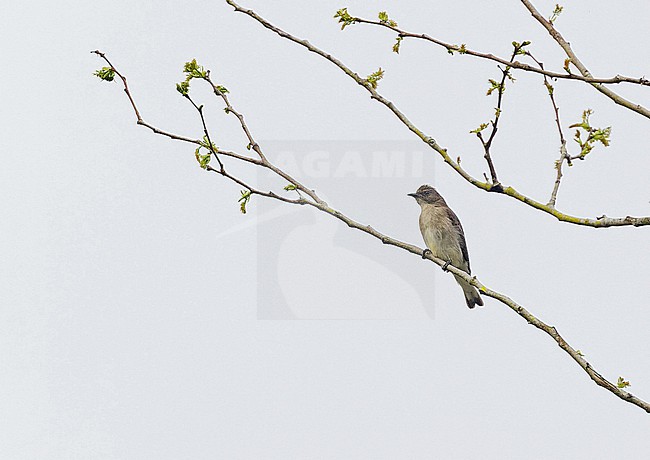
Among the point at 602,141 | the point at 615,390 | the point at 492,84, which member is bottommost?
the point at 615,390

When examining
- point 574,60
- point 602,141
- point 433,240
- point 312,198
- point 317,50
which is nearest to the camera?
point 602,141

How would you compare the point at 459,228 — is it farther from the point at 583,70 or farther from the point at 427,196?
the point at 583,70

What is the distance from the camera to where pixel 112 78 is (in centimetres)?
192

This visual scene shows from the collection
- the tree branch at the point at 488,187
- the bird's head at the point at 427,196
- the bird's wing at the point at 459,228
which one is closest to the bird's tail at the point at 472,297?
the bird's wing at the point at 459,228

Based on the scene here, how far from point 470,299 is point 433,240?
0.52 m

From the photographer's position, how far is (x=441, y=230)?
4418 millimetres

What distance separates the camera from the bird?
14.5 feet

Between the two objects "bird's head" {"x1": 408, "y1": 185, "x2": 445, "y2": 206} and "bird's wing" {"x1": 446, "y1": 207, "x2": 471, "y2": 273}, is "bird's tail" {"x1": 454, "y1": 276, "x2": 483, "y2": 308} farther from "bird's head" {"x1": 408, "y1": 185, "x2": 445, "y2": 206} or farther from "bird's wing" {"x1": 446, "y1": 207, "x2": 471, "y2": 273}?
"bird's head" {"x1": 408, "y1": 185, "x2": 445, "y2": 206}

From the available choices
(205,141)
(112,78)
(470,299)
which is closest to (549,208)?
(205,141)

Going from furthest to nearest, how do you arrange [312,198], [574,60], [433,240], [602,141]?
[433,240] < [312,198] < [574,60] < [602,141]

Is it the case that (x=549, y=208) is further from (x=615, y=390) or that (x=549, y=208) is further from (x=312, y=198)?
(x=312, y=198)

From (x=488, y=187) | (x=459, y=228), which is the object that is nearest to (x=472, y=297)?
(x=459, y=228)

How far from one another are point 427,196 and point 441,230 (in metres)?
0.27

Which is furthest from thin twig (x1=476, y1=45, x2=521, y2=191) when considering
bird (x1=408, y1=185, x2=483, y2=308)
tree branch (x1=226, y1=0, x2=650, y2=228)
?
bird (x1=408, y1=185, x2=483, y2=308)
